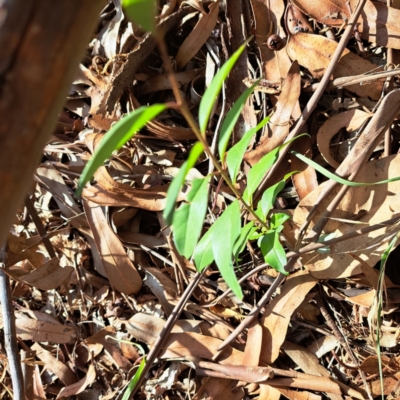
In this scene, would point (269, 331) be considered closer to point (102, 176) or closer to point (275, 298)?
point (275, 298)

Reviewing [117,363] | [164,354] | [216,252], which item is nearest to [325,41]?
[216,252]

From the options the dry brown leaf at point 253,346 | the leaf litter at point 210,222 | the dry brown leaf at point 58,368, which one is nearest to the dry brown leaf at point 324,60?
the leaf litter at point 210,222

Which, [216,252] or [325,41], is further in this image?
[325,41]

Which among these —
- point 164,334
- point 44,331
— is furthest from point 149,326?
point 44,331

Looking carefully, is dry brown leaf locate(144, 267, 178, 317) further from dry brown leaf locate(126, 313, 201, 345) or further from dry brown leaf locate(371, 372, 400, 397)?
dry brown leaf locate(371, 372, 400, 397)

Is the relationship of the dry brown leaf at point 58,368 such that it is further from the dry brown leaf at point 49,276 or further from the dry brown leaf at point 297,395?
the dry brown leaf at point 297,395

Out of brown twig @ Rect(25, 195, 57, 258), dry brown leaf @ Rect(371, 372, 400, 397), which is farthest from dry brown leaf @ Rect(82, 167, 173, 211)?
dry brown leaf @ Rect(371, 372, 400, 397)

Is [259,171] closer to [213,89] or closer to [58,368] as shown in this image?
[213,89]
